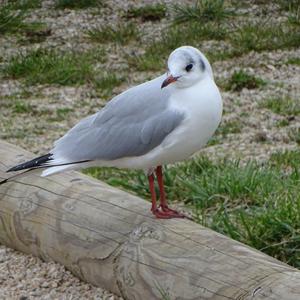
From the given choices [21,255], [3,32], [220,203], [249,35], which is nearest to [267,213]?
[220,203]

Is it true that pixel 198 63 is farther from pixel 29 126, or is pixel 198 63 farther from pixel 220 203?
pixel 29 126

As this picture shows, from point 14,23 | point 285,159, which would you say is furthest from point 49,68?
point 285,159

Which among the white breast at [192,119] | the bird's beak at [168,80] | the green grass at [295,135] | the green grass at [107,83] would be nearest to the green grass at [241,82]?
the green grass at [107,83]

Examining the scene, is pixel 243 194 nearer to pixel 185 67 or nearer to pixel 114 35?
pixel 185 67

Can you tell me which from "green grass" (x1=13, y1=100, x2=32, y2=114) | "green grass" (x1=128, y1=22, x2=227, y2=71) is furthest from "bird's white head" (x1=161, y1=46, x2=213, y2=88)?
"green grass" (x1=128, y1=22, x2=227, y2=71)

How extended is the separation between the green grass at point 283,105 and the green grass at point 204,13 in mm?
1943

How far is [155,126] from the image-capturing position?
372 cm

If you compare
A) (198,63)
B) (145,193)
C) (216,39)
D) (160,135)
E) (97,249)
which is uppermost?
(198,63)

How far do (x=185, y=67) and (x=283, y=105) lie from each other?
10.1ft

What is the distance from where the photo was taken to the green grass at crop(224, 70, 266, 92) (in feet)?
23.2

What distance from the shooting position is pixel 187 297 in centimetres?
356

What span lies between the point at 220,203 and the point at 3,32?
443cm

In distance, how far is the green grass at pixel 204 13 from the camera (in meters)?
8.50

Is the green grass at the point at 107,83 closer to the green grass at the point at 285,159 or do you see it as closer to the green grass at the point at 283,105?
the green grass at the point at 283,105
